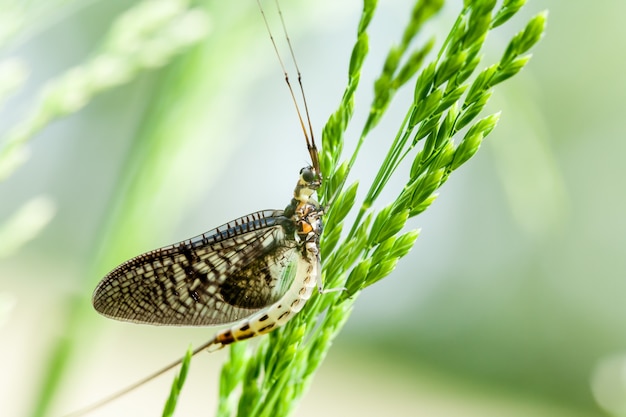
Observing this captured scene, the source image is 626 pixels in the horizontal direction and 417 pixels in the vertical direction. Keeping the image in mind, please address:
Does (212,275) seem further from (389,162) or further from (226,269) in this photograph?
(389,162)

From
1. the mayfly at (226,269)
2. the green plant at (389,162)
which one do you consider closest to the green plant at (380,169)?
the green plant at (389,162)

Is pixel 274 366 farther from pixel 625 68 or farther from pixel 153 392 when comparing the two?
pixel 625 68

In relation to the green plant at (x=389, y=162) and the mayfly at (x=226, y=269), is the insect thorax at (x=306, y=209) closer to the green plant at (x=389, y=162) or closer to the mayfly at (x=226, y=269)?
the mayfly at (x=226, y=269)

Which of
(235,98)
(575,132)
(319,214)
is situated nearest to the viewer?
(319,214)

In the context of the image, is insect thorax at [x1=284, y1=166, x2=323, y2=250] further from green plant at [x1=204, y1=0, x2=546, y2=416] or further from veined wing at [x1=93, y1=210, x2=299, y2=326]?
green plant at [x1=204, y1=0, x2=546, y2=416]

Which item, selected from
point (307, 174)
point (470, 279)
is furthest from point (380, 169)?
point (470, 279)

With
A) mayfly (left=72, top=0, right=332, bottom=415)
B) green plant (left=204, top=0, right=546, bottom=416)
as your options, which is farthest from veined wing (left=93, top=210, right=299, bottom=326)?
green plant (left=204, top=0, right=546, bottom=416)

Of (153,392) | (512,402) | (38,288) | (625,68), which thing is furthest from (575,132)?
(38,288)
